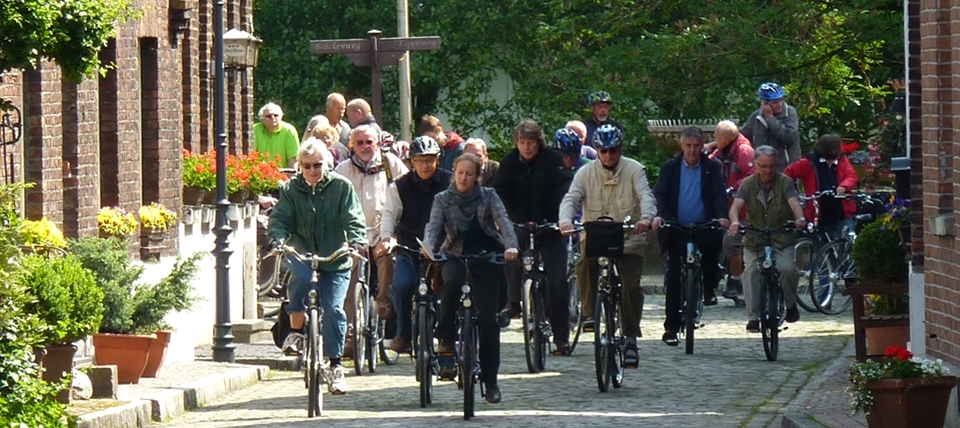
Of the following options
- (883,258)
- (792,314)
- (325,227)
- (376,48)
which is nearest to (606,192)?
(883,258)

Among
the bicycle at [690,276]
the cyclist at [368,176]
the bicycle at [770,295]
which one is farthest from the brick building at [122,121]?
the bicycle at [770,295]

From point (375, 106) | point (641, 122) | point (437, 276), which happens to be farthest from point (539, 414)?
point (641, 122)

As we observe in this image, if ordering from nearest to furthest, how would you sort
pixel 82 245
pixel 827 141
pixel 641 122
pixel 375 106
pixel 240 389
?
1. pixel 82 245
2. pixel 240 389
3. pixel 827 141
4. pixel 375 106
5. pixel 641 122

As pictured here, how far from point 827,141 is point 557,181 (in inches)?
223

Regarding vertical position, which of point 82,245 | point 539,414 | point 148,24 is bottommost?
point 539,414

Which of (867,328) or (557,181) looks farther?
(557,181)

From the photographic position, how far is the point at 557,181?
16.8 m

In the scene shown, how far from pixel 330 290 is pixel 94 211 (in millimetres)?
3568

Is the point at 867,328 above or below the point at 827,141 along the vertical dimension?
below

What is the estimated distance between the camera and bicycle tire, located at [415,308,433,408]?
44.4 ft

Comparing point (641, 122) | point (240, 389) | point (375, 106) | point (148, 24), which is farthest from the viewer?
point (641, 122)

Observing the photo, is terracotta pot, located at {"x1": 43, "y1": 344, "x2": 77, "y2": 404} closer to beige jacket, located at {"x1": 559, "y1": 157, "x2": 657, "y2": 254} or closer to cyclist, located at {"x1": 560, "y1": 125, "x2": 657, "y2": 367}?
cyclist, located at {"x1": 560, "y1": 125, "x2": 657, "y2": 367}

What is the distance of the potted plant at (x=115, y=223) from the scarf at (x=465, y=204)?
3.91 metres

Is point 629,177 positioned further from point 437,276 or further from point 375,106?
point 375,106
